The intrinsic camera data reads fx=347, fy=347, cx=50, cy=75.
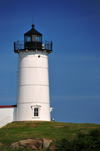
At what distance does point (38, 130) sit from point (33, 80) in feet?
23.6

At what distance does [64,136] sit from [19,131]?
5.10m

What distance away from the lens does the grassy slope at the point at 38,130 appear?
29.4 meters

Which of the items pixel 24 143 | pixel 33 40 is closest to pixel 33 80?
pixel 33 40

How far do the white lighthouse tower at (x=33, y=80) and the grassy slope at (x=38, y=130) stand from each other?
6.67 ft

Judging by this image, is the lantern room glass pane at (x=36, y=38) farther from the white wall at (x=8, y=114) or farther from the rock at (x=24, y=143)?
the rock at (x=24, y=143)

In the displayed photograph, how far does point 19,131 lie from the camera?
32.5 metres

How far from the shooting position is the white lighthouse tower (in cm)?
3756

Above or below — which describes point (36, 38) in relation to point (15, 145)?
above

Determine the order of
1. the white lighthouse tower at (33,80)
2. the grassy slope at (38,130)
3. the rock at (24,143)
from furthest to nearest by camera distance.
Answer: the white lighthouse tower at (33,80) → the grassy slope at (38,130) → the rock at (24,143)

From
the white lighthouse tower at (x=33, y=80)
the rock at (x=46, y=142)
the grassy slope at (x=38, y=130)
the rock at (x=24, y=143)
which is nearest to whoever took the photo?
the rock at (x=46, y=142)

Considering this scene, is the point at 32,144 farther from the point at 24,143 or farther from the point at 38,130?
the point at 38,130

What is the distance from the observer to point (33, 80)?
37.9m

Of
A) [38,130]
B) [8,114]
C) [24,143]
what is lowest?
[24,143]

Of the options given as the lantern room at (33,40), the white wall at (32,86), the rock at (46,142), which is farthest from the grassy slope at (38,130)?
the lantern room at (33,40)
